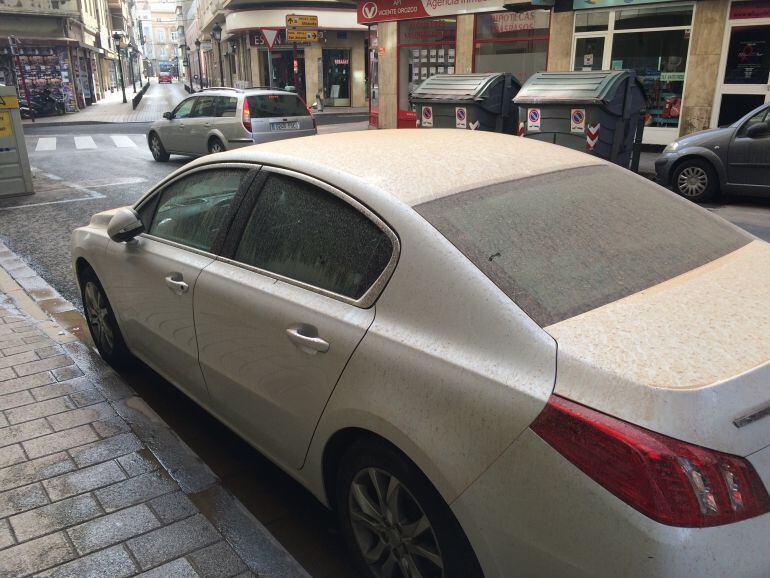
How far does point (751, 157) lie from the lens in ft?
30.6

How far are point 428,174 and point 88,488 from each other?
6.48 ft

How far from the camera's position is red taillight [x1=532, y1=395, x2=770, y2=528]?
149 cm

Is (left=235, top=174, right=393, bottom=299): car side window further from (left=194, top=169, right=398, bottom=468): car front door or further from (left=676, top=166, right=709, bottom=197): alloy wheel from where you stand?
(left=676, top=166, right=709, bottom=197): alloy wheel

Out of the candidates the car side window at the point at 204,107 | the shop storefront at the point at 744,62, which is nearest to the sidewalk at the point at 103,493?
the car side window at the point at 204,107

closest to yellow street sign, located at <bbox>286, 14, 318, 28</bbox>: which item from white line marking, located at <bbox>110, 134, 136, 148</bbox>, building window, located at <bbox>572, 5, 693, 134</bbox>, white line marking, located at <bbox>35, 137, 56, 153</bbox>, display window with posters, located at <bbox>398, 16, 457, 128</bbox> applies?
display window with posters, located at <bbox>398, 16, 457, 128</bbox>

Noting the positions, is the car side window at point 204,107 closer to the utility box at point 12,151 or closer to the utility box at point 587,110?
the utility box at point 12,151

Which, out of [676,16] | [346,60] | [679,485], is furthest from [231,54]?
[679,485]

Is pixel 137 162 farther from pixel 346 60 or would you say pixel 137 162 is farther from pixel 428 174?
pixel 346 60

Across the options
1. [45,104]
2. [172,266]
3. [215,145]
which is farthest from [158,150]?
[45,104]

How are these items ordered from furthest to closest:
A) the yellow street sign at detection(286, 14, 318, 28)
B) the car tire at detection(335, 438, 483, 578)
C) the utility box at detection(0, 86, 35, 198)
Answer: the yellow street sign at detection(286, 14, 318, 28) → the utility box at detection(0, 86, 35, 198) → the car tire at detection(335, 438, 483, 578)

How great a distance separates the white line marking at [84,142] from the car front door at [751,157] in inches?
602

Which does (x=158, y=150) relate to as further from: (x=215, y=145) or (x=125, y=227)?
(x=125, y=227)

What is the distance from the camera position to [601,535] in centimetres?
154

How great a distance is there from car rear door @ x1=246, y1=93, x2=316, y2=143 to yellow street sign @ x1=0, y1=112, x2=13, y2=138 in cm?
421
